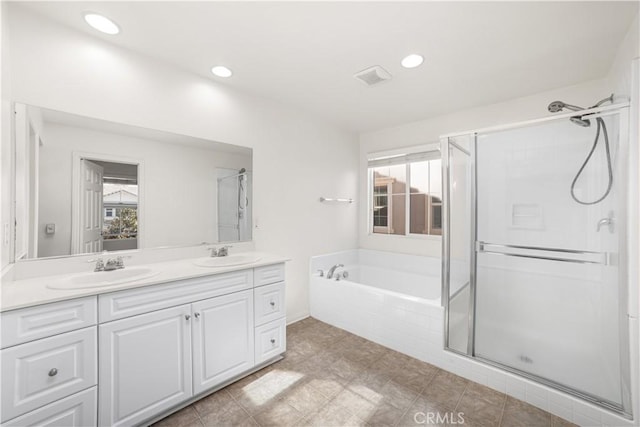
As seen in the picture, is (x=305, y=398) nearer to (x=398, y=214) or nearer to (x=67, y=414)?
(x=67, y=414)

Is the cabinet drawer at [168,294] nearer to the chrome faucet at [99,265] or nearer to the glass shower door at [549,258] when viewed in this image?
the chrome faucet at [99,265]

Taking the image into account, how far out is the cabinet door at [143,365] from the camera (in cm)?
141

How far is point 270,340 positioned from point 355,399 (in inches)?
30.5

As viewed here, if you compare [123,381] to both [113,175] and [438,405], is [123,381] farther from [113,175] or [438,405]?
[438,405]

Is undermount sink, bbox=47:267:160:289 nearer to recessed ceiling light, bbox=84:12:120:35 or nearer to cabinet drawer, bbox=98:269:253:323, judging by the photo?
cabinet drawer, bbox=98:269:253:323

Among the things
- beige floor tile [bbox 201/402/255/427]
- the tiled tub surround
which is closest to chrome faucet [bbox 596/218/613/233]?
the tiled tub surround

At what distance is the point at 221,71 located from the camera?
2.21 m

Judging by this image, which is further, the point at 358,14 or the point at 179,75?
the point at 179,75

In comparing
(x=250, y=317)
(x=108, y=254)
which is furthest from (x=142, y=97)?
(x=250, y=317)

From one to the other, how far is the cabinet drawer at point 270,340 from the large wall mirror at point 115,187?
87cm

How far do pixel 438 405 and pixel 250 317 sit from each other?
1438 mm

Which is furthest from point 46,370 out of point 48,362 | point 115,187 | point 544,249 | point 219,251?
point 544,249

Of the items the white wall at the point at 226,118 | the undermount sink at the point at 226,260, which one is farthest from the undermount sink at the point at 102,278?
the white wall at the point at 226,118

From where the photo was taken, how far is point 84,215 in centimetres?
177
